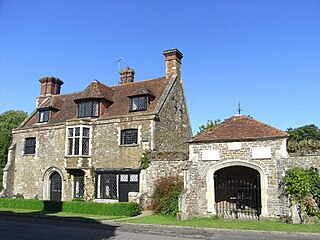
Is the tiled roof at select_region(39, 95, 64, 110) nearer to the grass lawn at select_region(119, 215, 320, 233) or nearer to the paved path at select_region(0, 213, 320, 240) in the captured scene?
the paved path at select_region(0, 213, 320, 240)

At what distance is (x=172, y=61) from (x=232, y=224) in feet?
46.6

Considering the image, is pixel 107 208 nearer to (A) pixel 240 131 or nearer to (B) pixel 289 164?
(A) pixel 240 131

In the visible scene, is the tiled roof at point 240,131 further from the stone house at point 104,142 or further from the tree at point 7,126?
the tree at point 7,126

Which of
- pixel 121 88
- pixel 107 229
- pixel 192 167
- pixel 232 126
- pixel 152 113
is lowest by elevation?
pixel 107 229

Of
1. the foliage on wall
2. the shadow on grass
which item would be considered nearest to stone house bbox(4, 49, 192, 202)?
the foliage on wall

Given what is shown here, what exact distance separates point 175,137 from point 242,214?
853cm

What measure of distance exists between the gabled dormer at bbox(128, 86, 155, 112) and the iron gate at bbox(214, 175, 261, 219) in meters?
7.28

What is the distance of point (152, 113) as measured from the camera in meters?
20.5

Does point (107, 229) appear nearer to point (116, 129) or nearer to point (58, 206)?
point (58, 206)

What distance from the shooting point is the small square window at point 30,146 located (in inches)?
1002

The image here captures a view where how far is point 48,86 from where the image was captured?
94.1ft

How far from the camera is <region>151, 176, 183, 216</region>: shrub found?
16.8m

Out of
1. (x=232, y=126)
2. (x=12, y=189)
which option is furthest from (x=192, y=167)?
(x=12, y=189)

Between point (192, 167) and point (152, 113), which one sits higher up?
point (152, 113)
